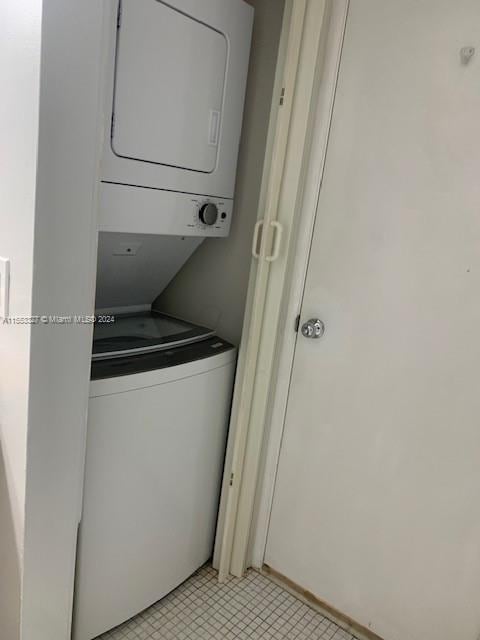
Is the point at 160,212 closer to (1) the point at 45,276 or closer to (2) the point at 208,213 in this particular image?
(2) the point at 208,213

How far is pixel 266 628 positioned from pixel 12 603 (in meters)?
0.85

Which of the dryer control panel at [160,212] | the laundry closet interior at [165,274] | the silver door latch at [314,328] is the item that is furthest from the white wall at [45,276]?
the silver door latch at [314,328]

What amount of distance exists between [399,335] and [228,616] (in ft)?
3.63

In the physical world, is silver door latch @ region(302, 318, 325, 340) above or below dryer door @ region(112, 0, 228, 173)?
below

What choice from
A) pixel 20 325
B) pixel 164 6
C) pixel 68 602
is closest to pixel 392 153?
pixel 164 6

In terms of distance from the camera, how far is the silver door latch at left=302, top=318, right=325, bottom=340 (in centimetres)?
161

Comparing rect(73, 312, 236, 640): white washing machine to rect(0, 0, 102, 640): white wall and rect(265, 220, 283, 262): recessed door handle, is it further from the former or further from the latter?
rect(265, 220, 283, 262): recessed door handle

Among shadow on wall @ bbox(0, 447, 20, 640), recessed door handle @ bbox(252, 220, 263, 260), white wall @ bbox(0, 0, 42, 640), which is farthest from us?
recessed door handle @ bbox(252, 220, 263, 260)

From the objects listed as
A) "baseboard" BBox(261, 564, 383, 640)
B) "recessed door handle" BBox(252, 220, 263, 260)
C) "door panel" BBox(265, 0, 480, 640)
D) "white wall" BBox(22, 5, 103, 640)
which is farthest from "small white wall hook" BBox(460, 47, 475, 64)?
"baseboard" BBox(261, 564, 383, 640)

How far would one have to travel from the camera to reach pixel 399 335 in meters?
1.47

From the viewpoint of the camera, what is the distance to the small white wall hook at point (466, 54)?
1267 millimetres

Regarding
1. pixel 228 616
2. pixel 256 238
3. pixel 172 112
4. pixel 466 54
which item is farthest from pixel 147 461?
pixel 466 54

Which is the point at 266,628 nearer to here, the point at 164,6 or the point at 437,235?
the point at 437,235

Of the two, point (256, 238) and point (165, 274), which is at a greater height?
point (256, 238)
